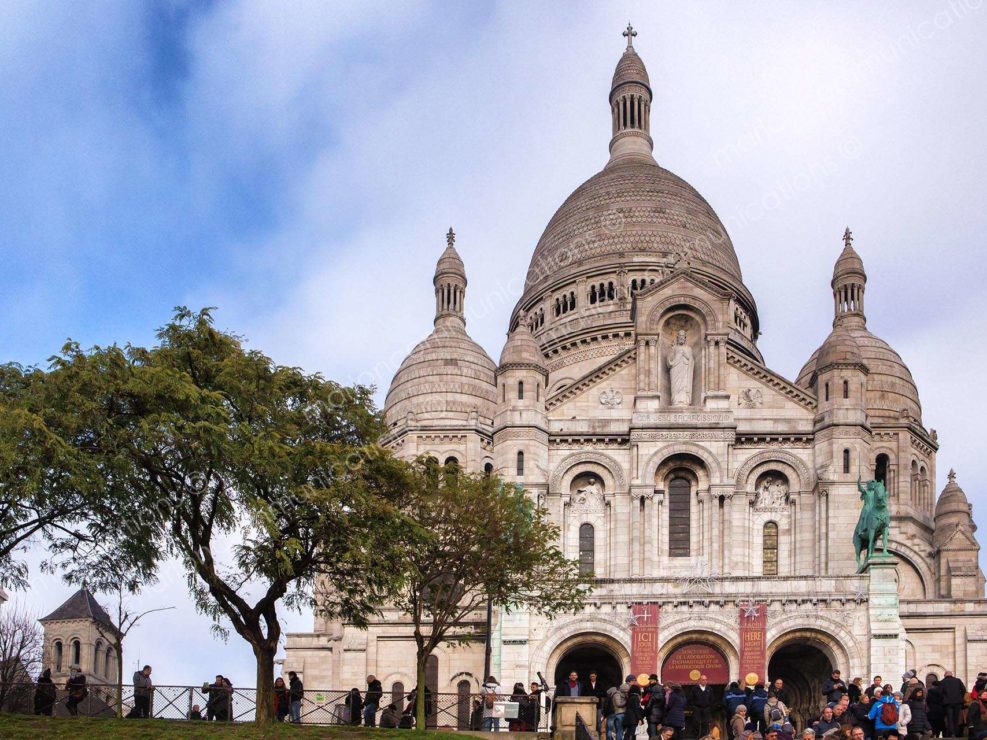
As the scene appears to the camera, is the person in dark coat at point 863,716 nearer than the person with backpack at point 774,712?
No

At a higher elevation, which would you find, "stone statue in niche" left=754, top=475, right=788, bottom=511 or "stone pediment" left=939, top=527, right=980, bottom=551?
"stone statue in niche" left=754, top=475, right=788, bottom=511

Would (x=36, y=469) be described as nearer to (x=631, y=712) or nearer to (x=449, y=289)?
(x=631, y=712)

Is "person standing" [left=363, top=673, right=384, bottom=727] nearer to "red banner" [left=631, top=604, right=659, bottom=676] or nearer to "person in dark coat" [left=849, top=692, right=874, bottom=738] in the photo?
"person in dark coat" [left=849, top=692, right=874, bottom=738]

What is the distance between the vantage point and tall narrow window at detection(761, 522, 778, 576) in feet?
199

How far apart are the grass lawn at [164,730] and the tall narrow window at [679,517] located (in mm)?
24973

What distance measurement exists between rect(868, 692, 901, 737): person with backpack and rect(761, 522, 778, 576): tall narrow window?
2741 cm

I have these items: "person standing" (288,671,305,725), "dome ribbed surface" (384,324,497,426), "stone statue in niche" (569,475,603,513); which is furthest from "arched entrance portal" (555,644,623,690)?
"dome ribbed surface" (384,324,497,426)

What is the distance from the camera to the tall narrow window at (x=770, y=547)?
6072 cm

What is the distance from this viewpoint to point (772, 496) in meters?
61.9

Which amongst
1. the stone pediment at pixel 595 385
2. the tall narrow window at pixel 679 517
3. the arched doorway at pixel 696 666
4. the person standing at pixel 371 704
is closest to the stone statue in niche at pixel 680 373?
the stone pediment at pixel 595 385

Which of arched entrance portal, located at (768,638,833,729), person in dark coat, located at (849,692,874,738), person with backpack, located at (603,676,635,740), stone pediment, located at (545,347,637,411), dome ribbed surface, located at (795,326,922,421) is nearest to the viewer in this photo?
person in dark coat, located at (849,692,874,738)

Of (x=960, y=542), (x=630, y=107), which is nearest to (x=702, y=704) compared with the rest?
(x=960, y=542)

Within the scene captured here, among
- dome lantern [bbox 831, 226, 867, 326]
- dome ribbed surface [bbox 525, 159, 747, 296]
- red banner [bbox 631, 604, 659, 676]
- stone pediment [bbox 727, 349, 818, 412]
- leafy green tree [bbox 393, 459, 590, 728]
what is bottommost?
red banner [bbox 631, 604, 659, 676]

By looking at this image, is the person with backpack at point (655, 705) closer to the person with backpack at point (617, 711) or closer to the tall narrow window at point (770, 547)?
the person with backpack at point (617, 711)
